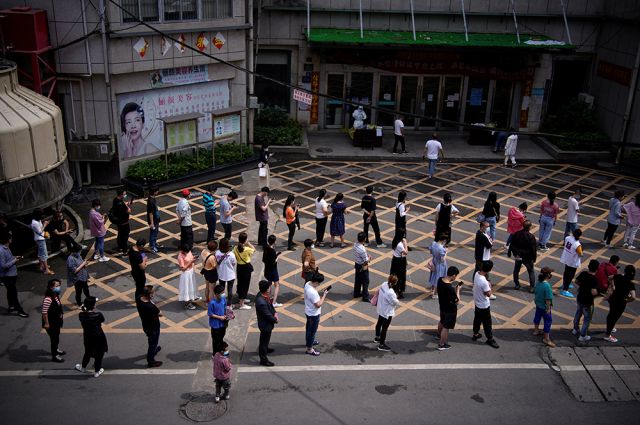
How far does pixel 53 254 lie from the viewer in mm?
15281

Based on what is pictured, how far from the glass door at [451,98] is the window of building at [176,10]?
32.9ft

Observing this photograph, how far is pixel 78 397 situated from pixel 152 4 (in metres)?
12.8

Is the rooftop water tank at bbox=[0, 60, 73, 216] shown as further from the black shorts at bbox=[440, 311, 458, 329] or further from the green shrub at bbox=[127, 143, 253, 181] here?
the black shorts at bbox=[440, 311, 458, 329]

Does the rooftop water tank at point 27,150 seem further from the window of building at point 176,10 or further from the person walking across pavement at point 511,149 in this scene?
the person walking across pavement at point 511,149

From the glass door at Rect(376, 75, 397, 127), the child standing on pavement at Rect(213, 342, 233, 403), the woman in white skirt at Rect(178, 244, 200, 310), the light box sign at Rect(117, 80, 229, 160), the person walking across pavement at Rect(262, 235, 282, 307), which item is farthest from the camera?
the glass door at Rect(376, 75, 397, 127)

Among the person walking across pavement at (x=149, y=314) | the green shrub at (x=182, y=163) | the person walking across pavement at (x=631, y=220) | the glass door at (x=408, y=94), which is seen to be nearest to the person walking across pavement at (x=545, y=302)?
the person walking across pavement at (x=631, y=220)

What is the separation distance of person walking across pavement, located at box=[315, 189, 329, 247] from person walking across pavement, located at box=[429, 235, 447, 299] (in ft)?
10.9

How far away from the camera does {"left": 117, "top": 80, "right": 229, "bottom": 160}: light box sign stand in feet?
64.6

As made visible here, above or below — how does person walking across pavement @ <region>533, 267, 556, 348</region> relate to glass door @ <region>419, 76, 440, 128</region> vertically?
below

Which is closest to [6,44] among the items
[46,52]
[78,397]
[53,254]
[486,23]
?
[46,52]

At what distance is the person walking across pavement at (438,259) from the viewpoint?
43.1ft

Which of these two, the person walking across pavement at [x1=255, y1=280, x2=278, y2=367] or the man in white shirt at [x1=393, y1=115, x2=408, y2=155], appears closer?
the person walking across pavement at [x1=255, y1=280, x2=278, y2=367]

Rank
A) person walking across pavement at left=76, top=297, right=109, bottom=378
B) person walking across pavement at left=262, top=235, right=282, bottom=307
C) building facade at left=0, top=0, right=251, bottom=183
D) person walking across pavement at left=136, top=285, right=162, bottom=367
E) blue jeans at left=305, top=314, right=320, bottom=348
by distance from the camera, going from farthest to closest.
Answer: building facade at left=0, top=0, right=251, bottom=183, person walking across pavement at left=262, top=235, right=282, bottom=307, blue jeans at left=305, top=314, right=320, bottom=348, person walking across pavement at left=136, top=285, right=162, bottom=367, person walking across pavement at left=76, top=297, right=109, bottom=378

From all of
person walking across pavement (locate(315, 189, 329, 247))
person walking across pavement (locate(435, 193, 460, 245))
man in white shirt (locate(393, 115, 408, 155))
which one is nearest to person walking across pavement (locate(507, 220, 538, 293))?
person walking across pavement (locate(435, 193, 460, 245))
